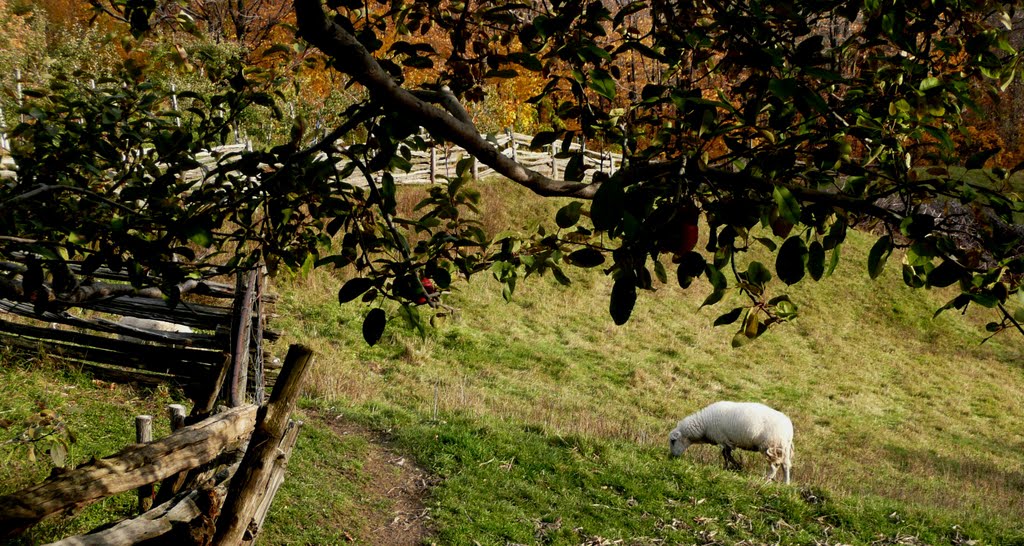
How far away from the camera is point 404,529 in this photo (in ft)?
22.4

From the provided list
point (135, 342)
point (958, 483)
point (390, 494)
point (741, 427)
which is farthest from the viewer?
point (958, 483)

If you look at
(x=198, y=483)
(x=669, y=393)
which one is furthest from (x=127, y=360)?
(x=669, y=393)

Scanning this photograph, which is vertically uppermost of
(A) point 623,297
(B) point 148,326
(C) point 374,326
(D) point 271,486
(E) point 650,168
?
(E) point 650,168

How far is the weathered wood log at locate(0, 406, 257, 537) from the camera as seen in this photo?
3041 mm

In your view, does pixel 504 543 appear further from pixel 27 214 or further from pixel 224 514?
pixel 27 214

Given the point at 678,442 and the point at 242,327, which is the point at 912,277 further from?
the point at 678,442

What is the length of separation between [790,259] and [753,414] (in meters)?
10.0

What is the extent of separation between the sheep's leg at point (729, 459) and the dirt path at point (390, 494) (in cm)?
497

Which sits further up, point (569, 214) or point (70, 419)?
point (569, 214)

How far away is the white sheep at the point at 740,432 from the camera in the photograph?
10.6m

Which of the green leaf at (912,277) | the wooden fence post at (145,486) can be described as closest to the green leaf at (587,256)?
the green leaf at (912,277)

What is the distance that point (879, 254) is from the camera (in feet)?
5.09

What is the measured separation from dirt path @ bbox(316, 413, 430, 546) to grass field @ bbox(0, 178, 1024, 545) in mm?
103

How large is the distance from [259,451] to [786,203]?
3.38 metres
